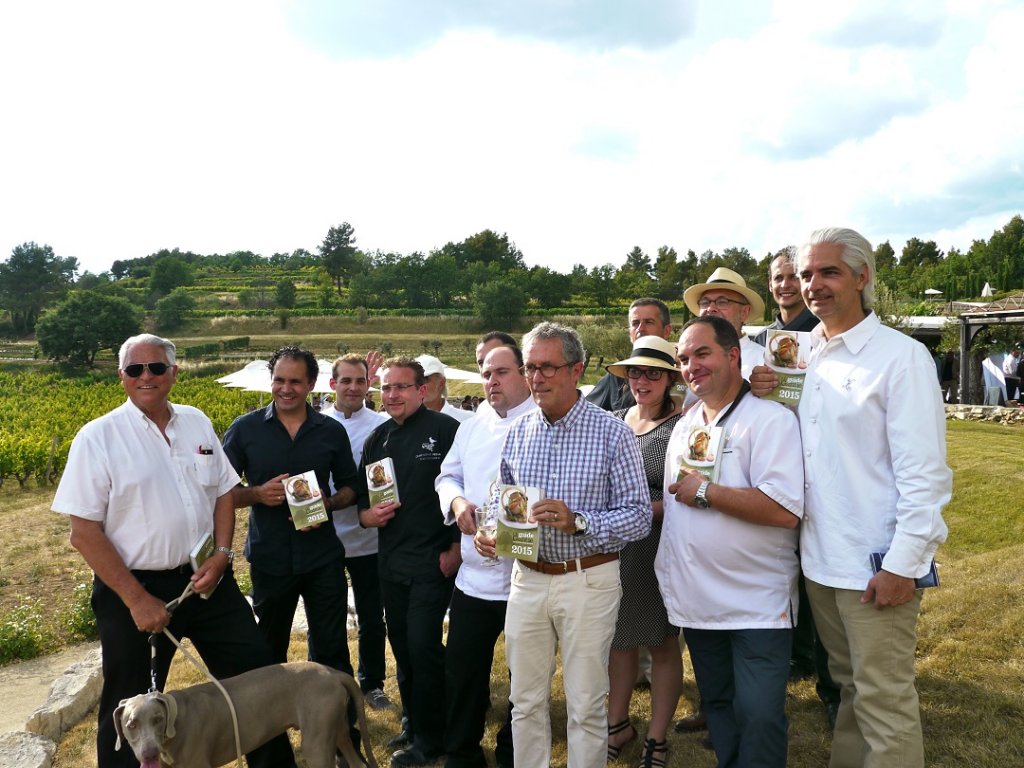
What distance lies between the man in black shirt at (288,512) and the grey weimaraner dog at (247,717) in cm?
71

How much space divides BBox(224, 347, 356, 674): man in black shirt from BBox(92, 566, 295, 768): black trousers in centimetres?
44

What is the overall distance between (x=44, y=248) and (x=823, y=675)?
87097 mm

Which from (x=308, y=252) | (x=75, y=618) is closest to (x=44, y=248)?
(x=308, y=252)

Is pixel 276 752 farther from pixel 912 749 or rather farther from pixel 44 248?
pixel 44 248

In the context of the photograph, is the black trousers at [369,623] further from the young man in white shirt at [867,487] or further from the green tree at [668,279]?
→ the green tree at [668,279]

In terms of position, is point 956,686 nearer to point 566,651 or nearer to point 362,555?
point 566,651

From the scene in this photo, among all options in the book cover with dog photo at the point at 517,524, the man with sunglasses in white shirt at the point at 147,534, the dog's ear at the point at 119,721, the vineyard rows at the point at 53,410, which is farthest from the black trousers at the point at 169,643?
the vineyard rows at the point at 53,410

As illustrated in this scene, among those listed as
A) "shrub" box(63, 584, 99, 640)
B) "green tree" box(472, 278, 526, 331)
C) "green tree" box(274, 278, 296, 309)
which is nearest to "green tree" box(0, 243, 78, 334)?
"green tree" box(274, 278, 296, 309)

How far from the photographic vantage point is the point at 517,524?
3.00 meters

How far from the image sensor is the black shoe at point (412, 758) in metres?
4.05

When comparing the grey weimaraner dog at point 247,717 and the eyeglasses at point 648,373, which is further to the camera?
the eyeglasses at point 648,373

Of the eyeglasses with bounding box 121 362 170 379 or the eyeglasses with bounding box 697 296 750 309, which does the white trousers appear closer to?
the eyeglasses with bounding box 121 362 170 379

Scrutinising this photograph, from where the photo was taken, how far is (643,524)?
3.15m

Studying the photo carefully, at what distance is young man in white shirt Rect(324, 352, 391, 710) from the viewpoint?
5137mm
